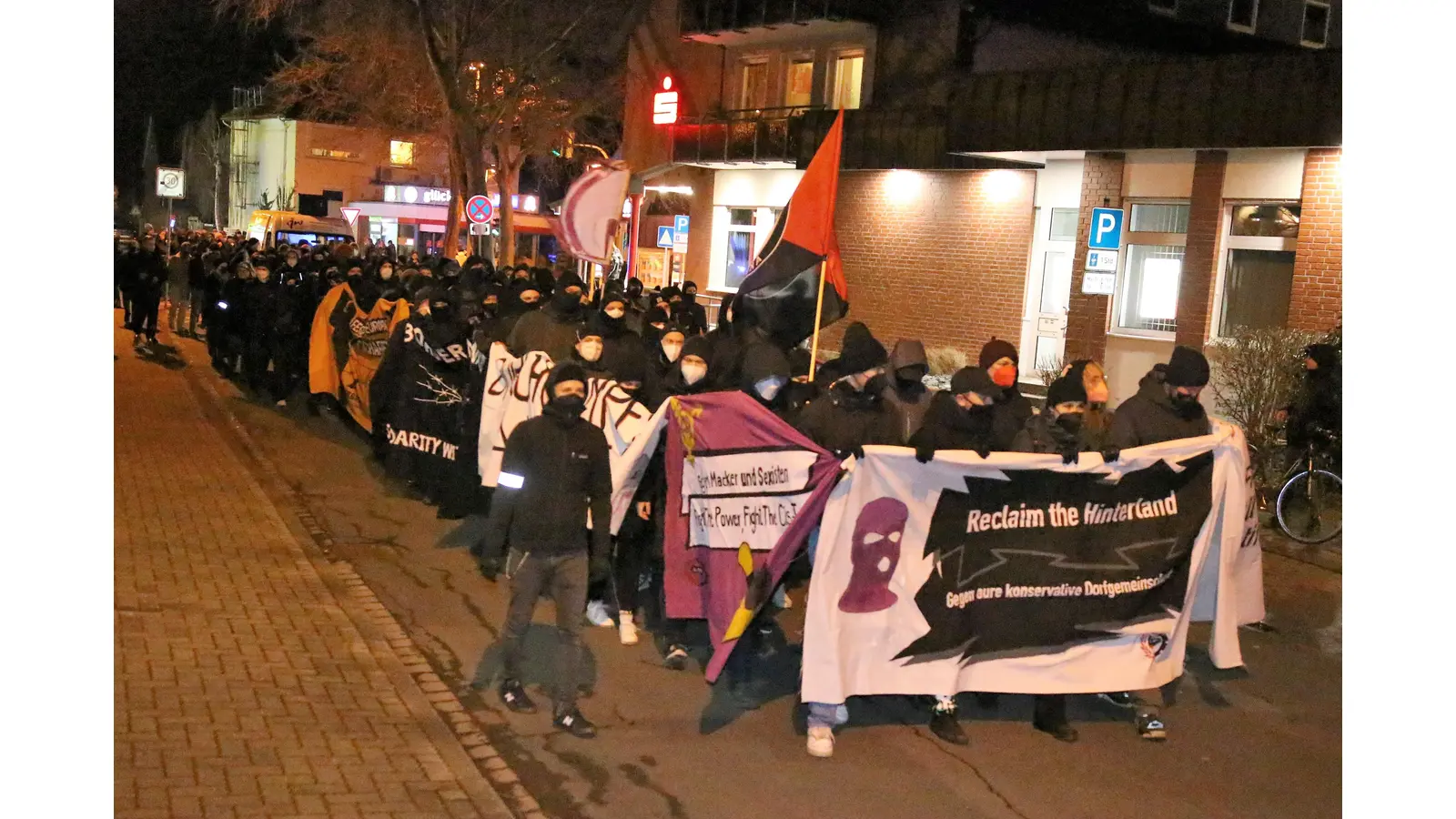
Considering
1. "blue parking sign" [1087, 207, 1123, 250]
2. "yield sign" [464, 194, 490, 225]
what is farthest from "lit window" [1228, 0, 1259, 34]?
"yield sign" [464, 194, 490, 225]

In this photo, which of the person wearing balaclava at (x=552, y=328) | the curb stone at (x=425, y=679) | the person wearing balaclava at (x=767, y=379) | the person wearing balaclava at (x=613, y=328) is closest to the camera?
the curb stone at (x=425, y=679)

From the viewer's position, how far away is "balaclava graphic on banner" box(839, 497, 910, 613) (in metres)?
6.55

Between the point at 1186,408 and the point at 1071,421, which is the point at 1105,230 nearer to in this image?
the point at 1186,408

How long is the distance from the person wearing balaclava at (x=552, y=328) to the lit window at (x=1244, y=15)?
893 inches

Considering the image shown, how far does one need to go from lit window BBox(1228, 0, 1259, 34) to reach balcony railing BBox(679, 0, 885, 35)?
7.61 m

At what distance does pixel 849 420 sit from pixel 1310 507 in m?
6.02

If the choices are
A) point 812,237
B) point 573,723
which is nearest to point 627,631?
point 573,723

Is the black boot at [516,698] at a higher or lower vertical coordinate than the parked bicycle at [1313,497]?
lower

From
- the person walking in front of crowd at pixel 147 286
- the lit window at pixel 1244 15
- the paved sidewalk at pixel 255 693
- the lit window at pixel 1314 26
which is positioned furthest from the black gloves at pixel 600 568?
the lit window at pixel 1314 26

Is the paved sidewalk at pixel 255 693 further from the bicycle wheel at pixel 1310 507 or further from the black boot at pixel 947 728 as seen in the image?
the bicycle wheel at pixel 1310 507

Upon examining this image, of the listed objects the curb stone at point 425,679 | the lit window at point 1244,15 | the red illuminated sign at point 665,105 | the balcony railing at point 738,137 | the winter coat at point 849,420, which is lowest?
the curb stone at point 425,679

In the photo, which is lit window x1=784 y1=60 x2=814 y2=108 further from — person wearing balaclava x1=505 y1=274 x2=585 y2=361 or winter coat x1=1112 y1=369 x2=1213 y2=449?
winter coat x1=1112 y1=369 x2=1213 y2=449

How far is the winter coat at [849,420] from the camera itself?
737cm

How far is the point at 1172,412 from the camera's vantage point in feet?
26.1
